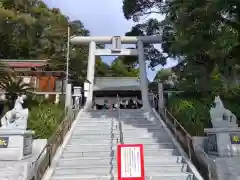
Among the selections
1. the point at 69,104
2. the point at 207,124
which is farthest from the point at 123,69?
the point at 207,124

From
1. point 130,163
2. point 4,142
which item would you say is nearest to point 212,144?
point 130,163

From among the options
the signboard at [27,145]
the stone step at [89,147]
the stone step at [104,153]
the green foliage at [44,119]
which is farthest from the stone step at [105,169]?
the green foliage at [44,119]

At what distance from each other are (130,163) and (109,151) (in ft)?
15.1

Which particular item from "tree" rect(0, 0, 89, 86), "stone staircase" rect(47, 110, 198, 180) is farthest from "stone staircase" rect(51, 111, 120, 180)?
"tree" rect(0, 0, 89, 86)

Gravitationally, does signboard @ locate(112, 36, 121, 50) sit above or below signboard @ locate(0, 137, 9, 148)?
above

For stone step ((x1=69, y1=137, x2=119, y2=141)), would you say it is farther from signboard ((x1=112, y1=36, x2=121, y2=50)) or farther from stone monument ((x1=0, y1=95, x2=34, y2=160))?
signboard ((x1=112, y1=36, x2=121, y2=50))

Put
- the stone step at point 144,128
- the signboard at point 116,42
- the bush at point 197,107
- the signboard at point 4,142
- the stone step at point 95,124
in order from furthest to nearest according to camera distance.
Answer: the signboard at point 116,42, the stone step at point 95,124, the stone step at point 144,128, the bush at point 197,107, the signboard at point 4,142

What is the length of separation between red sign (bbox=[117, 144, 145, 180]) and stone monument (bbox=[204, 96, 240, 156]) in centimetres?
444

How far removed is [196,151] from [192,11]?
4273mm

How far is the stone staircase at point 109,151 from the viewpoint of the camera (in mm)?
8406

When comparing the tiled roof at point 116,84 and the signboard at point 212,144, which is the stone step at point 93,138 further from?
the tiled roof at point 116,84

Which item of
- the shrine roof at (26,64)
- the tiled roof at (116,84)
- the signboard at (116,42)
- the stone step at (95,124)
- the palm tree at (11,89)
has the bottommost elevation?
the stone step at (95,124)

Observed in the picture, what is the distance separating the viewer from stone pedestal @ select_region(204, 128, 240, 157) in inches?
362

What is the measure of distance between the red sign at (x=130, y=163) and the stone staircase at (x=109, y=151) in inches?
106
